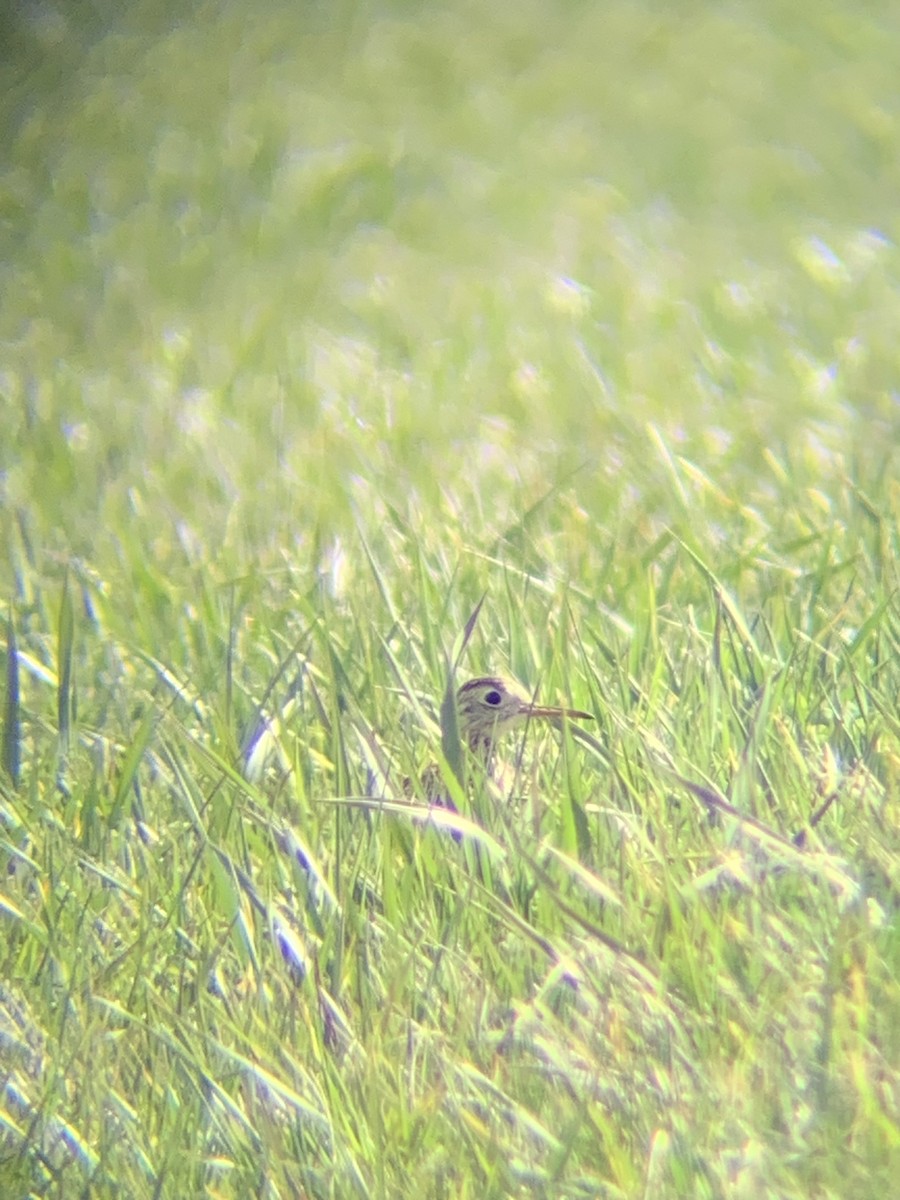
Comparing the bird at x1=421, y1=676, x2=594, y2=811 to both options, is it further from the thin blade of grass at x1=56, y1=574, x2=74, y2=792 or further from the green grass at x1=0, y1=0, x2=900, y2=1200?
the thin blade of grass at x1=56, y1=574, x2=74, y2=792

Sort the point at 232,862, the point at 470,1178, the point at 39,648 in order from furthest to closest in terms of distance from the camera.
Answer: the point at 39,648, the point at 232,862, the point at 470,1178

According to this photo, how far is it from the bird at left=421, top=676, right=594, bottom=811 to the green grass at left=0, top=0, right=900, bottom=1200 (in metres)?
0.07

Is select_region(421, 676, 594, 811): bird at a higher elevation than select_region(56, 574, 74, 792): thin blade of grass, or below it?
higher

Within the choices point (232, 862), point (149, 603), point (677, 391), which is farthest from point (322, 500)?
point (232, 862)

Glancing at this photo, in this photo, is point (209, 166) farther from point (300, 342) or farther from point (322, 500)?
point (322, 500)

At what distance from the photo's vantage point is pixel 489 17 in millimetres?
11156

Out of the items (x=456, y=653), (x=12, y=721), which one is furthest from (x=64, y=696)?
(x=456, y=653)

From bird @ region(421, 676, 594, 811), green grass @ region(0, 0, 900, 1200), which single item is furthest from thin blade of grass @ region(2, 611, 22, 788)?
bird @ region(421, 676, 594, 811)

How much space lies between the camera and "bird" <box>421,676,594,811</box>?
371cm

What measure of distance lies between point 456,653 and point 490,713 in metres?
0.19

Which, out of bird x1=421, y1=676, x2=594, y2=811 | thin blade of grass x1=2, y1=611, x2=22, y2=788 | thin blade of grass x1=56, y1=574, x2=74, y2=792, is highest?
bird x1=421, y1=676, x2=594, y2=811

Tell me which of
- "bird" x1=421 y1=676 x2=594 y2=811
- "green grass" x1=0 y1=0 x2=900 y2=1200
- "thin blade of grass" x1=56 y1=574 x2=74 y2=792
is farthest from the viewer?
"thin blade of grass" x1=56 y1=574 x2=74 y2=792

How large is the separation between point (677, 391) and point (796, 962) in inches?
146

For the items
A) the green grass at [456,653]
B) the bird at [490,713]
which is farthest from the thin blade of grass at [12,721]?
the bird at [490,713]
